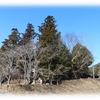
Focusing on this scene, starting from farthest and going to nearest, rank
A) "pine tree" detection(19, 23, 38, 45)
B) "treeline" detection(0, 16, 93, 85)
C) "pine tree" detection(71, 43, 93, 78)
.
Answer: "pine tree" detection(19, 23, 38, 45)
"pine tree" detection(71, 43, 93, 78)
"treeline" detection(0, 16, 93, 85)

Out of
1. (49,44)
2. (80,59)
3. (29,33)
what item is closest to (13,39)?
(29,33)

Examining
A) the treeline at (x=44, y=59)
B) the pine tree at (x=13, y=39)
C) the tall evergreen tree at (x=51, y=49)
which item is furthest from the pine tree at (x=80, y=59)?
the pine tree at (x=13, y=39)

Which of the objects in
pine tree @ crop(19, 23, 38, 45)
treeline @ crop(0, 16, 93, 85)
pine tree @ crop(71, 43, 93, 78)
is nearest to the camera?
treeline @ crop(0, 16, 93, 85)

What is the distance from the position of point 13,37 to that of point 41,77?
6.28 meters

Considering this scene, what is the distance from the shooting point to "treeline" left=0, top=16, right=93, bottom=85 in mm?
16312

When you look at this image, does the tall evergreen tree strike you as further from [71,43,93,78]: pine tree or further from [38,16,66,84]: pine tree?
[71,43,93,78]: pine tree

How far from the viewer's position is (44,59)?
659 inches

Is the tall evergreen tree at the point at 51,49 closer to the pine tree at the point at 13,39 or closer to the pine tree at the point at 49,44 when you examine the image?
the pine tree at the point at 49,44

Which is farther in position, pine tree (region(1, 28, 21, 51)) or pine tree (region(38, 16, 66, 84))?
pine tree (region(1, 28, 21, 51))

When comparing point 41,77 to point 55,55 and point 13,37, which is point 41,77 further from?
point 13,37

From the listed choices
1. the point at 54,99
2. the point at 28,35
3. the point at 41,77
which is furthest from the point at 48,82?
the point at 54,99

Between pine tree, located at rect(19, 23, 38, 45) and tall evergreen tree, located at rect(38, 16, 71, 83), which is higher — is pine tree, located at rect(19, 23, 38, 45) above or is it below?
above

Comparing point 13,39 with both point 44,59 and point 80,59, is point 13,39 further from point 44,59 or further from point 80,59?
point 80,59

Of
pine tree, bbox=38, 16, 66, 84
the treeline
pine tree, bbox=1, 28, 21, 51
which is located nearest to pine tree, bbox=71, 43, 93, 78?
the treeline
